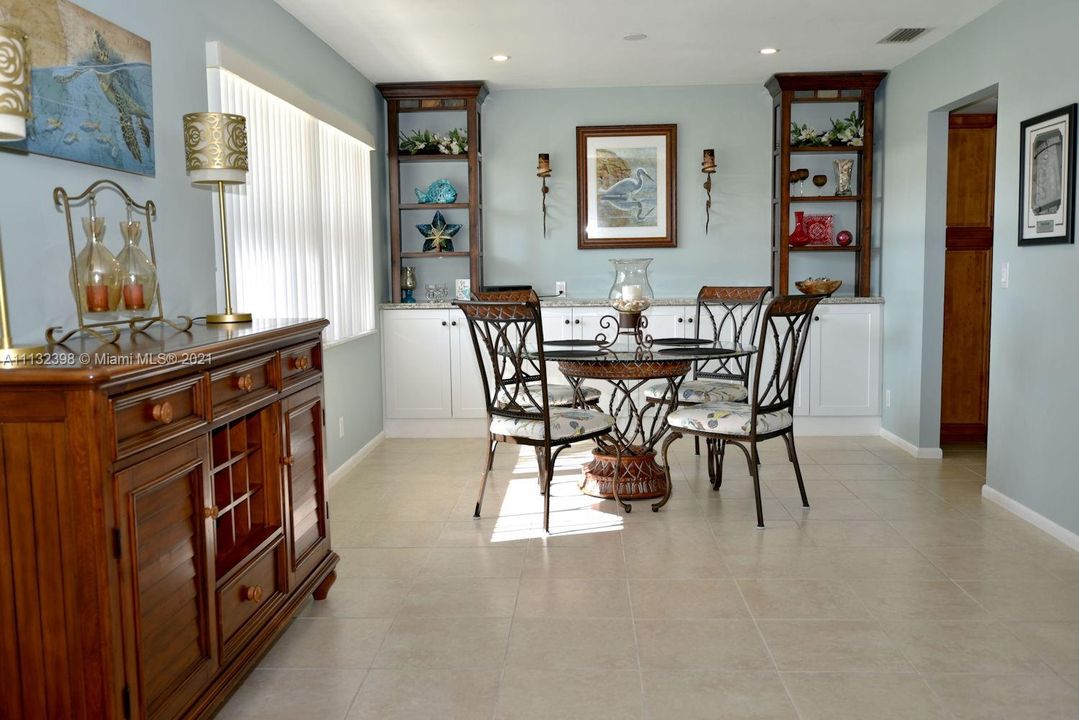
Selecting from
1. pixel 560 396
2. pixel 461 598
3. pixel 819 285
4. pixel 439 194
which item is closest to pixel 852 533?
pixel 560 396

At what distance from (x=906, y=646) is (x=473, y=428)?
378cm

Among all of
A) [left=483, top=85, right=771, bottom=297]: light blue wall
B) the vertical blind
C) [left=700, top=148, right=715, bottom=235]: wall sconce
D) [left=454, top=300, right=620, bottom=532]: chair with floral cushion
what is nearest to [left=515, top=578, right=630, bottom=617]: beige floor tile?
[left=454, top=300, right=620, bottom=532]: chair with floral cushion

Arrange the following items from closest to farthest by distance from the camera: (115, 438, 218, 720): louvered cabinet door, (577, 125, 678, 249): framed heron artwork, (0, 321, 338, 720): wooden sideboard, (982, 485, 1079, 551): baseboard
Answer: (0, 321, 338, 720): wooden sideboard → (115, 438, 218, 720): louvered cabinet door → (982, 485, 1079, 551): baseboard → (577, 125, 678, 249): framed heron artwork

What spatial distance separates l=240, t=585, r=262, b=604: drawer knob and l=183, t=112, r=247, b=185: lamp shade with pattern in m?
1.31

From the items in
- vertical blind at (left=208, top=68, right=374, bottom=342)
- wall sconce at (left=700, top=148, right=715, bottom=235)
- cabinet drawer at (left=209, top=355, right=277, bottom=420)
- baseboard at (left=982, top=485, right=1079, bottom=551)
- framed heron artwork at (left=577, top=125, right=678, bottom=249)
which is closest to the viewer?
cabinet drawer at (left=209, top=355, right=277, bottom=420)

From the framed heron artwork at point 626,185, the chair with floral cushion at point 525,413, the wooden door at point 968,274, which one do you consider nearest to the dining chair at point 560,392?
the chair with floral cushion at point 525,413

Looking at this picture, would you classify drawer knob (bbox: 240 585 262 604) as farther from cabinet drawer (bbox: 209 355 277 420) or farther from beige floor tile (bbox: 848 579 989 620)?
beige floor tile (bbox: 848 579 989 620)

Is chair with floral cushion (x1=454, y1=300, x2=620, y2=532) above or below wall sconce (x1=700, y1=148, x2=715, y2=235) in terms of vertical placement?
below

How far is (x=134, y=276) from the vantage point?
2.33 meters

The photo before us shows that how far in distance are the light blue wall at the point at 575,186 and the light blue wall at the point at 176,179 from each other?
139 cm

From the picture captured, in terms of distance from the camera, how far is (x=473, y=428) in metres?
6.01

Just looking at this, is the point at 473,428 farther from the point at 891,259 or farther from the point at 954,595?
the point at 954,595

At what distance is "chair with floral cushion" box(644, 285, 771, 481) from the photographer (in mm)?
4461

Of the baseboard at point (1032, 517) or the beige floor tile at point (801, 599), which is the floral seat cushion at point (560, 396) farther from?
the baseboard at point (1032, 517)
